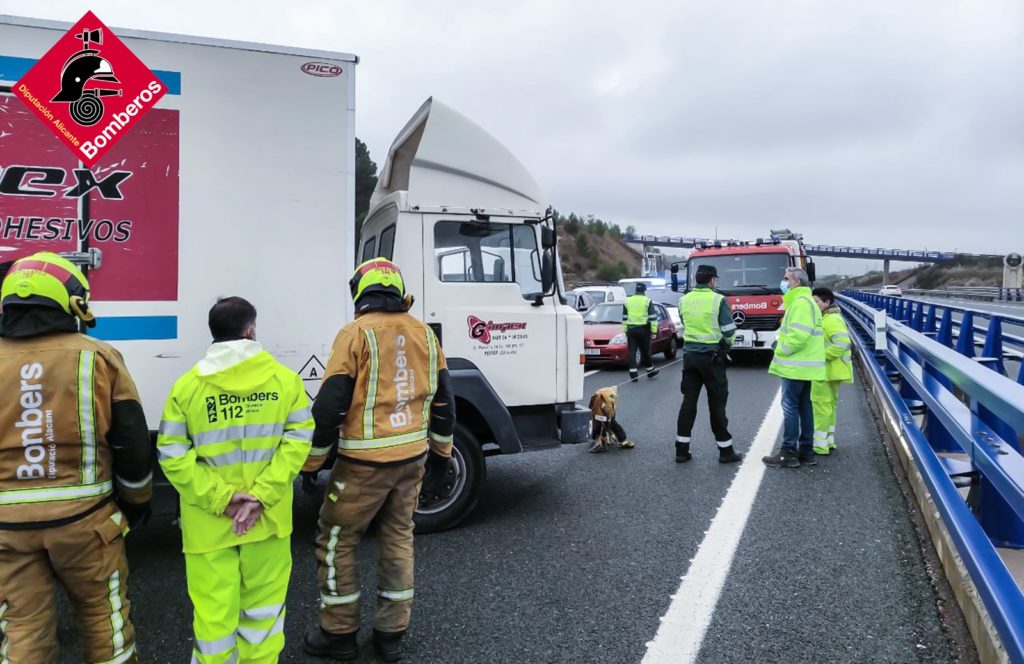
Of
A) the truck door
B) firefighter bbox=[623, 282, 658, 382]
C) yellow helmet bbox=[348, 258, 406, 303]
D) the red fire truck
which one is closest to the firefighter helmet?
yellow helmet bbox=[348, 258, 406, 303]

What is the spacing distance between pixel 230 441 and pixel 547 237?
3.16 m

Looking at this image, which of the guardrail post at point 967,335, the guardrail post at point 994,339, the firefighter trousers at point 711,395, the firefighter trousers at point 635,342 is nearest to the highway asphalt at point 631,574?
the firefighter trousers at point 711,395

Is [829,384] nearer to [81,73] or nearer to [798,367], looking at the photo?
[798,367]

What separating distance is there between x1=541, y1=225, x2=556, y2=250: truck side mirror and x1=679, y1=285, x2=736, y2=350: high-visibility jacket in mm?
1916

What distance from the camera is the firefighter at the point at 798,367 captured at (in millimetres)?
6543

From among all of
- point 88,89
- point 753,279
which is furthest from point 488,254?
point 753,279

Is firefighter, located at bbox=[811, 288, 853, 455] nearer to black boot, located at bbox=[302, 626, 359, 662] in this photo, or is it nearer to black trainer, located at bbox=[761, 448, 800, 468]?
black trainer, located at bbox=[761, 448, 800, 468]

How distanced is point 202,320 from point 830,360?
5.81m

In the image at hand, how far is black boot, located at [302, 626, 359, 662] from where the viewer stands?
3244 mm

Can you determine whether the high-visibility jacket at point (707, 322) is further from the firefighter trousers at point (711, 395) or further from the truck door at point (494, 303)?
the truck door at point (494, 303)

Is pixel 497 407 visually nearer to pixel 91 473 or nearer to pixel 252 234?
pixel 252 234

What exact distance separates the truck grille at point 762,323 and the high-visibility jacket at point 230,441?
13312mm

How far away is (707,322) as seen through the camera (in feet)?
22.0

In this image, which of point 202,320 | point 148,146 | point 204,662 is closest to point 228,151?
point 148,146
